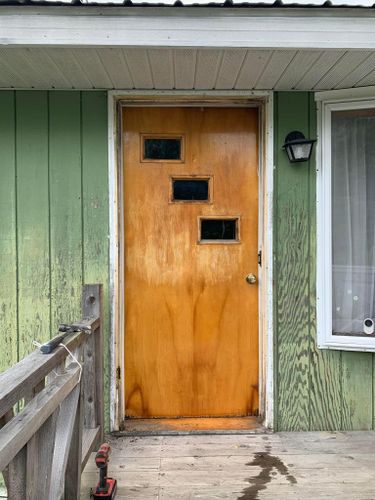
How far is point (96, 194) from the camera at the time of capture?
239 cm

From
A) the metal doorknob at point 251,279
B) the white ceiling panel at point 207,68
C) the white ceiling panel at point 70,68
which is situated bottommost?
the metal doorknob at point 251,279

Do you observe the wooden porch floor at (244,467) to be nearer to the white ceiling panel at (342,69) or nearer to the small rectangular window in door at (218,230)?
the small rectangular window in door at (218,230)

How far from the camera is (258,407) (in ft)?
8.25

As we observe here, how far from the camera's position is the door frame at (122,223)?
2.38m

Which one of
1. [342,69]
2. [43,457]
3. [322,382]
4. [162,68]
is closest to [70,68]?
[162,68]

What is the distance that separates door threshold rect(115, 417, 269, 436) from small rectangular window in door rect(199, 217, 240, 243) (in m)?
1.11

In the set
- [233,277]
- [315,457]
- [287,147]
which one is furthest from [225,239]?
[315,457]

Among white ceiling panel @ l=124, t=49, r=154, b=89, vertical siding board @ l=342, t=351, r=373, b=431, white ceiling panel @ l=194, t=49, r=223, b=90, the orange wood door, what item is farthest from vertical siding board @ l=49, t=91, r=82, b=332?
vertical siding board @ l=342, t=351, r=373, b=431

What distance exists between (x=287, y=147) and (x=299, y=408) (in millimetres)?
1545

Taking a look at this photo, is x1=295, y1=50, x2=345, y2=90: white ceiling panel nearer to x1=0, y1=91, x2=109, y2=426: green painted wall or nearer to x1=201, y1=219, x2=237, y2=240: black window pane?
x1=201, y1=219, x2=237, y2=240: black window pane

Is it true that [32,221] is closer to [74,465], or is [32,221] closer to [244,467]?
[74,465]

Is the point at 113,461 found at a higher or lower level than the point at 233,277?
lower

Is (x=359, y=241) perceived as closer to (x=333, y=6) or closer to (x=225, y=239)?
(x=225, y=239)

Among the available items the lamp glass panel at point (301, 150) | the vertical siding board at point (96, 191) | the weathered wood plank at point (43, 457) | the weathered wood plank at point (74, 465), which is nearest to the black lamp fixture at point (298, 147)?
the lamp glass panel at point (301, 150)
